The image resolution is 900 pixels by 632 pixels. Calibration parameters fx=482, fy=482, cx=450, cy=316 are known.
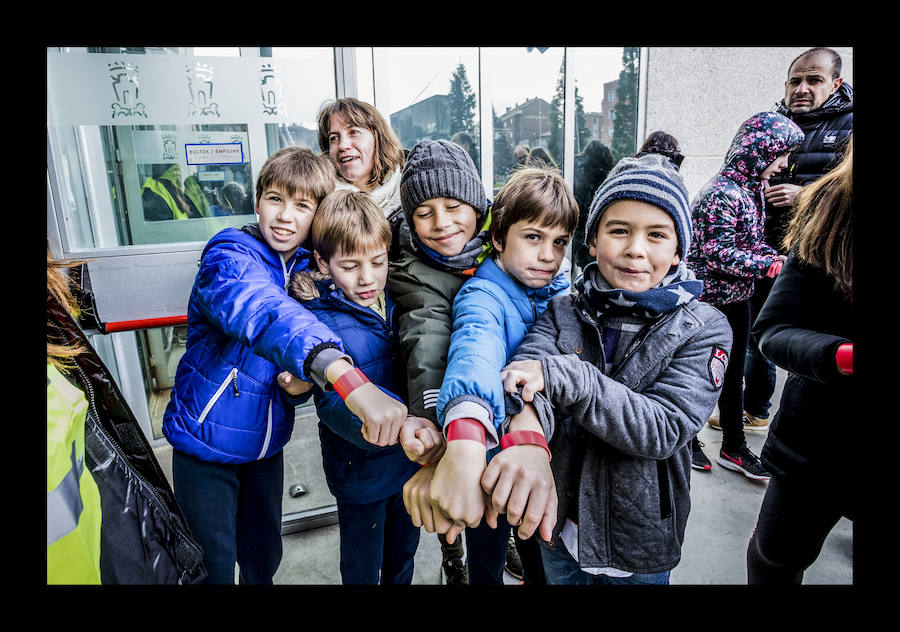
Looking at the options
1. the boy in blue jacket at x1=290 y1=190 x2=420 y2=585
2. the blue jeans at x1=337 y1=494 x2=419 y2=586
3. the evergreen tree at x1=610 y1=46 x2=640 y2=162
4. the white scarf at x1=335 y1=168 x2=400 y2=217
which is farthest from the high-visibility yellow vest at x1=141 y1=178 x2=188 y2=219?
the evergreen tree at x1=610 y1=46 x2=640 y2=162

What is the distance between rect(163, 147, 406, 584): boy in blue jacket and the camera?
1264 mm

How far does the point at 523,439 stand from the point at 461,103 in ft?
13.2

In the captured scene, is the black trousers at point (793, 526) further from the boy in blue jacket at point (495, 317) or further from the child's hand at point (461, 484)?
the child's hand at point (461, 484)

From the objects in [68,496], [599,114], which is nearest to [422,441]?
[68,496]

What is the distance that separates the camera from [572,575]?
1361 mm

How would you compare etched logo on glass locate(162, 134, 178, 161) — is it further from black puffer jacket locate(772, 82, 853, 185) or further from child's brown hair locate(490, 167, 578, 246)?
black puffer jacket locate(772, 82, 853, 185)

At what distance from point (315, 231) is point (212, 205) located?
5.17 ft

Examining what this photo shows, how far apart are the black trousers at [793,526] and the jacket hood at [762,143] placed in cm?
188

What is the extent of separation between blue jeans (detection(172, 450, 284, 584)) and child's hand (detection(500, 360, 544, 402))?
104cm

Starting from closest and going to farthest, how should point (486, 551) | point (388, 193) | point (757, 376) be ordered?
point (486, 551)
point (388, 193)
point (757, 376)

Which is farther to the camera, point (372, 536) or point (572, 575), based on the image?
point (372, 536)

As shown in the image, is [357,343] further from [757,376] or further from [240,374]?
[757,376]

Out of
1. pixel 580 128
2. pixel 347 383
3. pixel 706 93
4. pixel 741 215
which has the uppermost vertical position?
pixel 706 93

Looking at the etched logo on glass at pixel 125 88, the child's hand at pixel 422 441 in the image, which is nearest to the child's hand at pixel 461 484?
the child's hand at pixel 422 441
